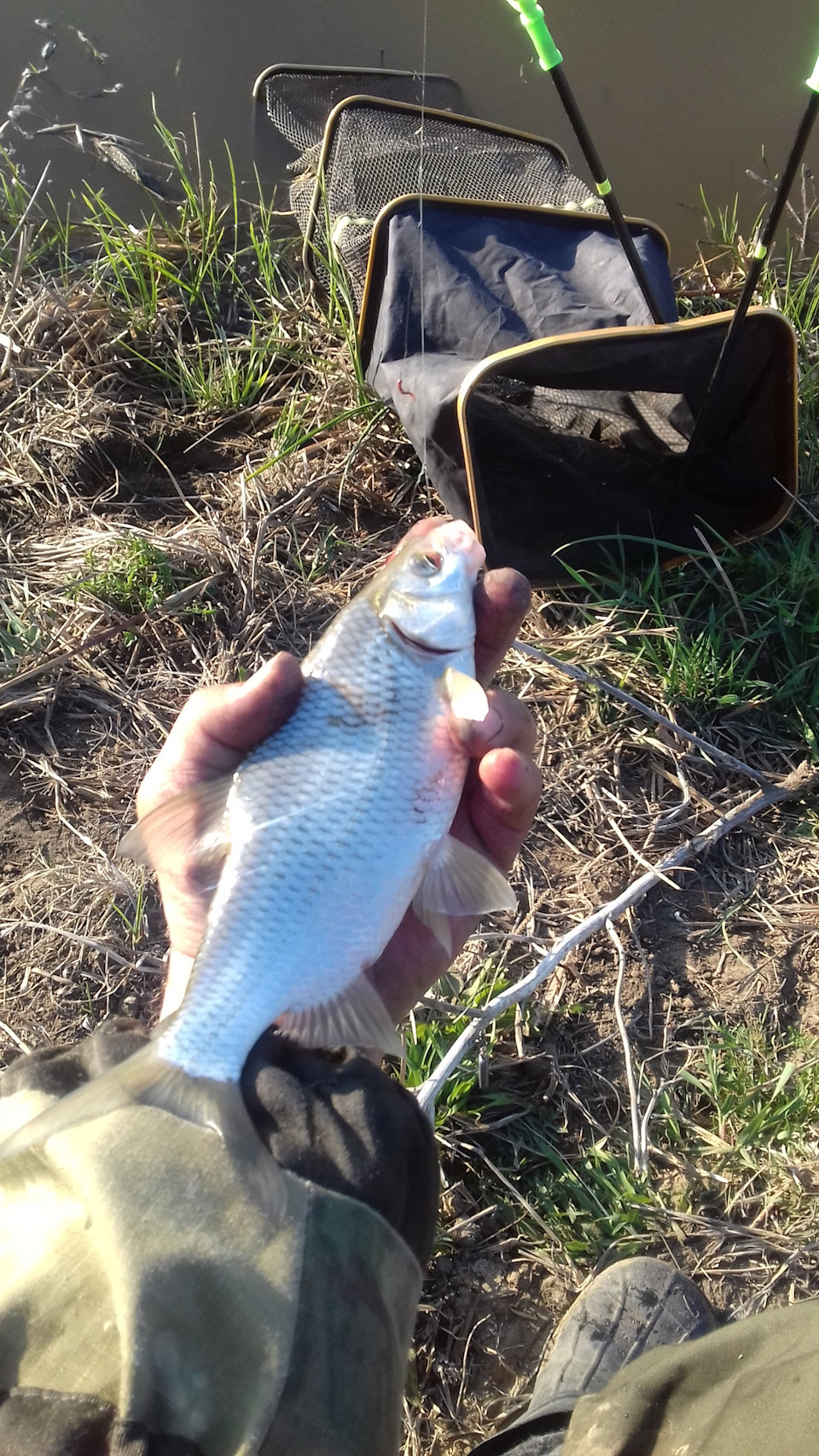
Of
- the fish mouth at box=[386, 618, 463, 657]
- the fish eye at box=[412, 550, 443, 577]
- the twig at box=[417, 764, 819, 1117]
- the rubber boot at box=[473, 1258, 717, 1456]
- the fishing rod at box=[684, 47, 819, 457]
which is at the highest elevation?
the fishing rod at box=[684, 47, 819, 457]

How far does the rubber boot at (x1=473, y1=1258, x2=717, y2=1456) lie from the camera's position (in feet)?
6.39

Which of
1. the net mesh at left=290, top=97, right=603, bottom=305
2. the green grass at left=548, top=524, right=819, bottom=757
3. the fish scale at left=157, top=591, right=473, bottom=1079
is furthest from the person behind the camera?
the net mesh at left=290, top=97, right=603, bottom=305

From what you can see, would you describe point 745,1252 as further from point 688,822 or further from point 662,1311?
point 688,822

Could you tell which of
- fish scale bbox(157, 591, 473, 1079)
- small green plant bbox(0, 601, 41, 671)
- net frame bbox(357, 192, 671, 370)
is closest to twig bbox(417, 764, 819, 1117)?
fish scale bbox(157, 591, 473, 1079)

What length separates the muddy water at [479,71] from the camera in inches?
167

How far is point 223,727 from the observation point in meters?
1.87

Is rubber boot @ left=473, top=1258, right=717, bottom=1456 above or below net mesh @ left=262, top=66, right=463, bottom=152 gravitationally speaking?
below

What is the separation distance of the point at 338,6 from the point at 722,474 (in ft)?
11.1

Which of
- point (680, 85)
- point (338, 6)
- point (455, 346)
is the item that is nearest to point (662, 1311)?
point (455, 346)

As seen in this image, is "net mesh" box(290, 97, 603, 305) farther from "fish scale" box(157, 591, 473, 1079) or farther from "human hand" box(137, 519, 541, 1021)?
"fish scale" box(157, 591, 473, 1079)

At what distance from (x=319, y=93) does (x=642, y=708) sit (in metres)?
3.41

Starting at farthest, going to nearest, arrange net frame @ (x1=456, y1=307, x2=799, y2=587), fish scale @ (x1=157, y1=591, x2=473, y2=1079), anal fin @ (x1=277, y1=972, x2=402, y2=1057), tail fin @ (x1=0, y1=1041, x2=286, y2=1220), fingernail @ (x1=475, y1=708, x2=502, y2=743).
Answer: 1. net frame @ (x1=456, y1=307, x2=799, y2=587)
2. fingernail @ (x1=475, y1=708, x2=502, y2=743)
3. anal fin @ (x1=277, y1=972, x2=402, y2=1057)
4. fish scale @ (x1=157, y1=591, x2=473, y2=1079)
5. tail fin @ (x1=0, y1=1041, x2=286, y2=1220)

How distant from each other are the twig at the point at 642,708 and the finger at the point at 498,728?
73 centimetres

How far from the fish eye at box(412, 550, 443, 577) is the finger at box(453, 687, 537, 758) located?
0.30m
